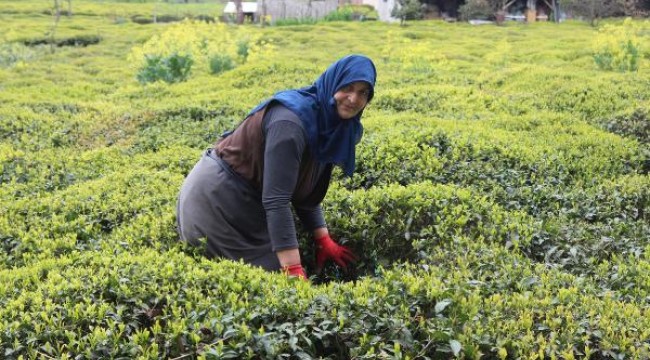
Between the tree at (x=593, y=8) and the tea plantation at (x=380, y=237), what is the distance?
23369mm

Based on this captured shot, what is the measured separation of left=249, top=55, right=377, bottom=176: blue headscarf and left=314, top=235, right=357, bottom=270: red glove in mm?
565

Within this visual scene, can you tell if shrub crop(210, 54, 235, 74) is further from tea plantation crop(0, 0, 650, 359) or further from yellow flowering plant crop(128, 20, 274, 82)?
tea plantation crop(0, 0, 650, 359)

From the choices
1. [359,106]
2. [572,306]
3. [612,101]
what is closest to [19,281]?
[359,106]

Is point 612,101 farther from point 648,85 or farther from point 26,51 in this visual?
point 26,51

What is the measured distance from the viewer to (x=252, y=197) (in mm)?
4031

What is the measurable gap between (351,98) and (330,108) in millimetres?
132

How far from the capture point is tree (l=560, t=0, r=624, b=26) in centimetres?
3183

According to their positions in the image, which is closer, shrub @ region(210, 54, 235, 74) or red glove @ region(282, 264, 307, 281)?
red glove @ region(282, 264, 307, 281)

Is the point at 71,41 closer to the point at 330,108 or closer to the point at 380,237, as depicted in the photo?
the point at 380,237

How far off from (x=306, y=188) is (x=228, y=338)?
55.4 inches

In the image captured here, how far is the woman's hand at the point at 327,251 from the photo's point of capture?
4.25 m

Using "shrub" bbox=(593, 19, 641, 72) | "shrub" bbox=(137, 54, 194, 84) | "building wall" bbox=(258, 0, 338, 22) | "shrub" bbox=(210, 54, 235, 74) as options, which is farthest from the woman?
"building wall" bbox=(258, 0, 338, 22)

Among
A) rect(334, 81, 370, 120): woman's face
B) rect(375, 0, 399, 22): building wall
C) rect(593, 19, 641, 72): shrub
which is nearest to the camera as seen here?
rect(334, 81, 370, 120): woman's face

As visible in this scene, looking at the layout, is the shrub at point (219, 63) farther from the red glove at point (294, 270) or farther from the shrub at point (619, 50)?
the red glove at point (294, 270)
